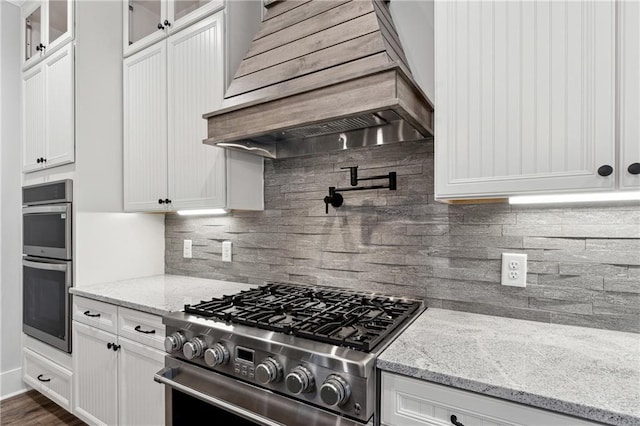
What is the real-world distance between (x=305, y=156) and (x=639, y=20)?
1.40 meters

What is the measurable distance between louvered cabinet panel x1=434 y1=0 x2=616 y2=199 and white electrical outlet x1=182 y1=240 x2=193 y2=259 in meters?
1.83

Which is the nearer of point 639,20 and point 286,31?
point 639,20

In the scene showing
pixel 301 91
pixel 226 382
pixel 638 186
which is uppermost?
pixel 301 91

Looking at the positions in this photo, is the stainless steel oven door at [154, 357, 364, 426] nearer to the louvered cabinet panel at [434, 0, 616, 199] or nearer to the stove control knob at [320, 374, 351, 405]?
the stove control knob at [320, 374, 351, 405]

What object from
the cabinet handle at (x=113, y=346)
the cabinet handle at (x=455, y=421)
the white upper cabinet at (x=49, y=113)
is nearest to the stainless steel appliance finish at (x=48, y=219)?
the white upper cabinet at (x=49, y=113)

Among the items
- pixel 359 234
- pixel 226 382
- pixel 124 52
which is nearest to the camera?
pixel 226 382

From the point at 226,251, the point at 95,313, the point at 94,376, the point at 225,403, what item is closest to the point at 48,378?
the point at 94,376

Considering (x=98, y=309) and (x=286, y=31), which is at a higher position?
(x=286, y=31)

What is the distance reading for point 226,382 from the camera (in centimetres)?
134

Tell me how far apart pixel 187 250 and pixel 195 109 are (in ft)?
3.32

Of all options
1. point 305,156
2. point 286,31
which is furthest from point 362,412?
point 286,31

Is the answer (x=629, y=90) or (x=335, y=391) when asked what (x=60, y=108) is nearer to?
(x=335, y=391)

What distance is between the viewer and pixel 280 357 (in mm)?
1195

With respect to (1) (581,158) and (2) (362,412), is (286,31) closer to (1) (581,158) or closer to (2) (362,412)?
(1) (581,158)
